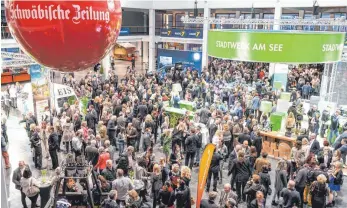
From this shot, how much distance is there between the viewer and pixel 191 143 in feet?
28.0

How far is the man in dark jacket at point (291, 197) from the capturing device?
6.16m

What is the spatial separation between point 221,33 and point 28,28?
13.3 feet

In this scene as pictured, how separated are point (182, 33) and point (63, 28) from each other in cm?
2160

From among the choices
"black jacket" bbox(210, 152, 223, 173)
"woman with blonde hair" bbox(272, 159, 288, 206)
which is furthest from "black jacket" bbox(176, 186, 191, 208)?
"woman with blonde hair" bbox(272, 159, 288, 206)

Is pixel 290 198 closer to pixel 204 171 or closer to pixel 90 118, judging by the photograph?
pixel 204 171

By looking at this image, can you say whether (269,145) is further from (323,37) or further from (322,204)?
(323,37)

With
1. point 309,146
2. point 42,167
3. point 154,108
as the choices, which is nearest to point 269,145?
point 309,146

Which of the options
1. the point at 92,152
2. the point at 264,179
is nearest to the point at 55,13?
the point at 264,179

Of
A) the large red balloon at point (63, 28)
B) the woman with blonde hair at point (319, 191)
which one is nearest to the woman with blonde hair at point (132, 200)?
the woman with blonde hair at point (319, 191)

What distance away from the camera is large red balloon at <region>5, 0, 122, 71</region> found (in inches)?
75.8

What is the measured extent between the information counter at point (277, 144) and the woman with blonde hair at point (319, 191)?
11.8 ft

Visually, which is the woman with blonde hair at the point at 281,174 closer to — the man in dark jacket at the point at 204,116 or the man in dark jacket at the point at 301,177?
the man in dark jacket at the point at 301,177

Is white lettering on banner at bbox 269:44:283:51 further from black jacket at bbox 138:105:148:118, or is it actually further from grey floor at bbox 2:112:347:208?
black jacket at bbox 138:105:148:118

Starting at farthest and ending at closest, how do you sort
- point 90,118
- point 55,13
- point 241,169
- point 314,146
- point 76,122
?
point 90,118 < point 76,122 < point 314,146 < point 241,169 < point 55,13
